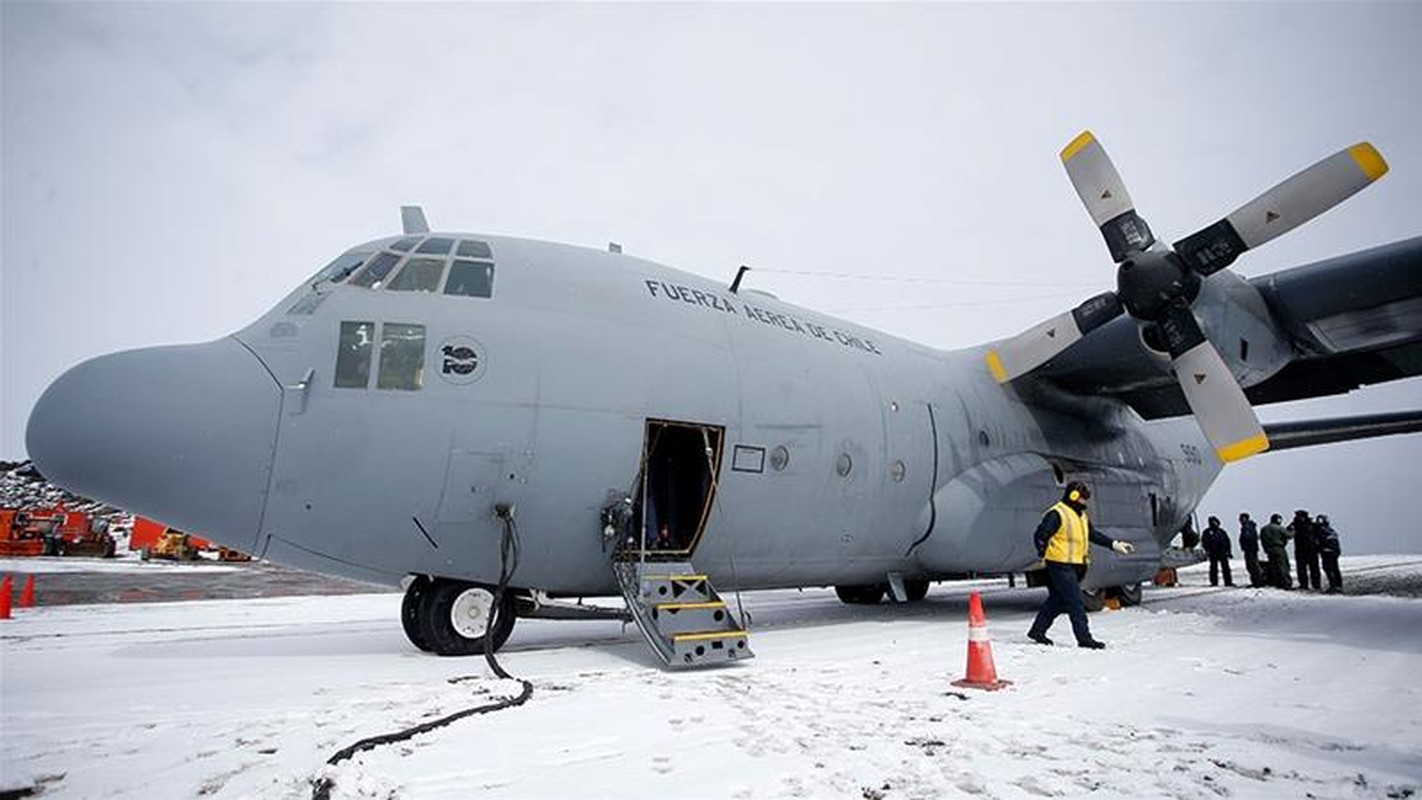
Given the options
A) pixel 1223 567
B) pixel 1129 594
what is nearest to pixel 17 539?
pixel 1129 594

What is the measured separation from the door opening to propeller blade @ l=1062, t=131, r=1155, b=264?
560 cm

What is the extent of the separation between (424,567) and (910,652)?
4.60m

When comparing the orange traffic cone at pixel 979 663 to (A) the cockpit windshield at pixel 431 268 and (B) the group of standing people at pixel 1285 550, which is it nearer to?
(A) the cockpit windshield at pixel 431 268

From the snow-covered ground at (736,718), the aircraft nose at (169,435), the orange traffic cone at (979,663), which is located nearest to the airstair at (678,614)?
the snow-covered ground at (736,718)

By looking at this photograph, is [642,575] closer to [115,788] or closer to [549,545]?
[549,545]

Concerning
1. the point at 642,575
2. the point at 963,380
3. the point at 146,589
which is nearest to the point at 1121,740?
the point at 642,575

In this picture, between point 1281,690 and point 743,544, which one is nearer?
point 1281,690

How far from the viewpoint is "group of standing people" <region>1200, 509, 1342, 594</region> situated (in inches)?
673

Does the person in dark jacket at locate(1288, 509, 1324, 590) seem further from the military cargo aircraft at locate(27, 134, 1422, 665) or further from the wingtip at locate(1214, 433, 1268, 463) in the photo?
the wingtip at locate(1214, 433, 1268, 463)

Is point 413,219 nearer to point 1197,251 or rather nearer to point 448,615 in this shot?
point 448,615

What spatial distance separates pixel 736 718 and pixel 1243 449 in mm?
7540

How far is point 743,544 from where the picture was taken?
8328mm

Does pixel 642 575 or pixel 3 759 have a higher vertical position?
pixel 642 575

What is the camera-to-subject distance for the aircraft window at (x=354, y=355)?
657 centimetres
